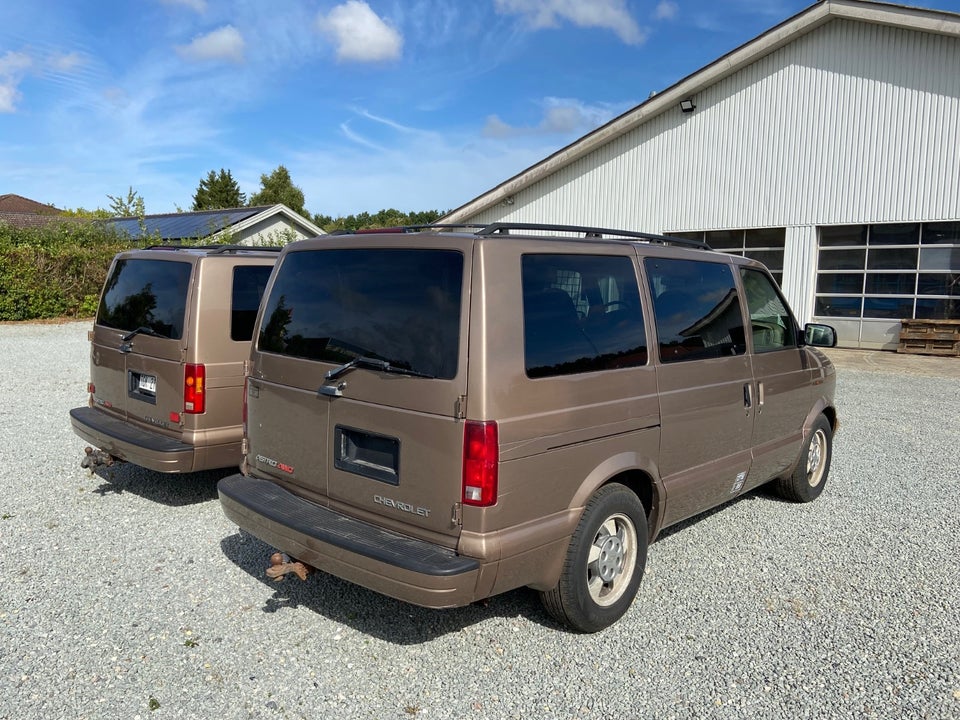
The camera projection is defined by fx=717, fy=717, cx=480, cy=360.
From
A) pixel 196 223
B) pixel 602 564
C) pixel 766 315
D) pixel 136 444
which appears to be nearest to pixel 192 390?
pixel 136 444

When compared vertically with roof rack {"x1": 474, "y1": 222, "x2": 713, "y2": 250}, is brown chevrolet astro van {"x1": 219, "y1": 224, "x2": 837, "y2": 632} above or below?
below

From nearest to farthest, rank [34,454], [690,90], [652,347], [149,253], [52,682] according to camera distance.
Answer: [52,682], [652,347], [149,253], [34,454], [690,90]

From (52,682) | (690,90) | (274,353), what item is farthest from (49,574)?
(690,90)

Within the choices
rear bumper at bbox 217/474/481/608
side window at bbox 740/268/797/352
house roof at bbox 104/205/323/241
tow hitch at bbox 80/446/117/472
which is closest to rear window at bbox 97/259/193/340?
tow hitch at bbox 80/446/117/472

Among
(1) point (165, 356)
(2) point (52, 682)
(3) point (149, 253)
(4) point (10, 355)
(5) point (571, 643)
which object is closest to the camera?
(2) point (52, 682)

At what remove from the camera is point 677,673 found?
133 inches

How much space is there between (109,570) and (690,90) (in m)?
17.7

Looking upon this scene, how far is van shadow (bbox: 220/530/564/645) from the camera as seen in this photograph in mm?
3771

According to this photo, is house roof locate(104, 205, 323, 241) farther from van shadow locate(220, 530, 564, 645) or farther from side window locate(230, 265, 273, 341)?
van shadow locate(220, 530, 564, 645)

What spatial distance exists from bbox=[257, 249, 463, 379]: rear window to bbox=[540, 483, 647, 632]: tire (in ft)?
3.64

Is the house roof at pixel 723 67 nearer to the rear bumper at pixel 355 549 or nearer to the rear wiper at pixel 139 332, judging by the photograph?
the rear wiper at pixel 139 332

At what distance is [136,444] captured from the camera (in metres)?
5.24

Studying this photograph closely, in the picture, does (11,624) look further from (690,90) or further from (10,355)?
(690,90)

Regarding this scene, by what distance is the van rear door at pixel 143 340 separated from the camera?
17.5 feet
